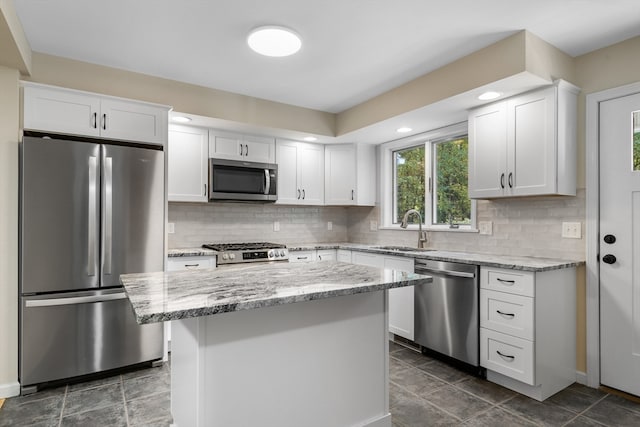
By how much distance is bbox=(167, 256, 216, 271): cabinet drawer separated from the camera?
3350mm

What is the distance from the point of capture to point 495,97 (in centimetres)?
288

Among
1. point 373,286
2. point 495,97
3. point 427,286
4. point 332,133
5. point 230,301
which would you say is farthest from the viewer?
point 332,133

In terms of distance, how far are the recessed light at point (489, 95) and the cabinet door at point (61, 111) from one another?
300cm

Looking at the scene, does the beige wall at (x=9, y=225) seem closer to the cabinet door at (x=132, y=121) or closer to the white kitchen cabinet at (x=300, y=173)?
the cabinet door at (x=132, y=121)

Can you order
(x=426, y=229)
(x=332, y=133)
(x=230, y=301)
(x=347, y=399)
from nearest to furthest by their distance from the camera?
(x=230, y=301)
(x=347, y=399)
(x=426, y=229)
(x=332, y=133)

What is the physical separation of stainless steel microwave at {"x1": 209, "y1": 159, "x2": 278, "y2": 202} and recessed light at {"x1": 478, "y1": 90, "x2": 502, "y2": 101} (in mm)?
2236

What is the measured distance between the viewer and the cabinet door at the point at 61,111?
266cm

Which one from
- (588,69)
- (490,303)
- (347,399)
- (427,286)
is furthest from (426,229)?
(347,399)

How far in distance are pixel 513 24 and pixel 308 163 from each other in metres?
2.62

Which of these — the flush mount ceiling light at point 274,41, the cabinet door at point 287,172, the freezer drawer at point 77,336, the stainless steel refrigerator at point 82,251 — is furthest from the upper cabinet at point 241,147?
the freezer drawer at point 77,336

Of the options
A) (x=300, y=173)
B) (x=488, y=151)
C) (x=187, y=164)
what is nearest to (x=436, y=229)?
(x=488, y=151)

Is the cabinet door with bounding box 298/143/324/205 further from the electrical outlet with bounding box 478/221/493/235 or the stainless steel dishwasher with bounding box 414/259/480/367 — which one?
the electrical outlet with bounding box 478/221/493/235

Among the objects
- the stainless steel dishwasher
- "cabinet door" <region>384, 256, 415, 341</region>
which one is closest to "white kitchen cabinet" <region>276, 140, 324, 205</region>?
"cabinet door" <region>384, 256, 415, 341</region>

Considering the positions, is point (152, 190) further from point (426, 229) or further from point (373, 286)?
point (426, 229)
